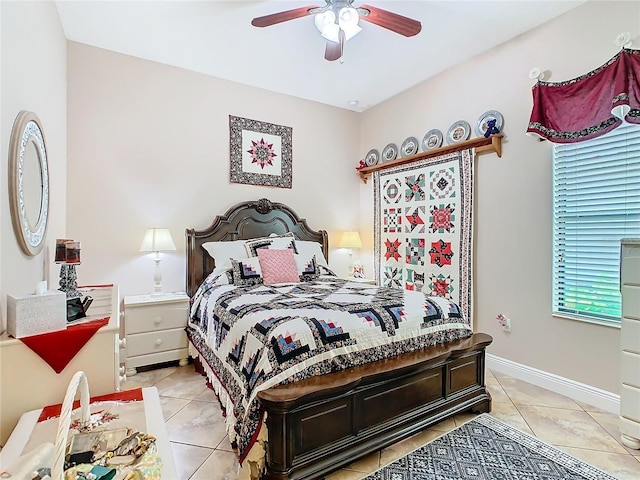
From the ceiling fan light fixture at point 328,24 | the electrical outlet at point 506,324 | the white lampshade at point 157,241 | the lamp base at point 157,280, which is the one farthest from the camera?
the lamp base at point 157,280

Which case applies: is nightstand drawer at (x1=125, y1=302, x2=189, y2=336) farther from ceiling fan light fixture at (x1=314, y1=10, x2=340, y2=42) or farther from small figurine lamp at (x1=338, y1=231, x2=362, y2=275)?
ceiling fan light fixture at (x1=314, y1=10, x2=340, y2=42)

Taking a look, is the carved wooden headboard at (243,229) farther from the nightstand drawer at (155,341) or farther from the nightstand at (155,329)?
the nightstand drawer at (155,341)

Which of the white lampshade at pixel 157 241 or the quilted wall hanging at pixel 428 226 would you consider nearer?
the white lampshade at pixel 157 241

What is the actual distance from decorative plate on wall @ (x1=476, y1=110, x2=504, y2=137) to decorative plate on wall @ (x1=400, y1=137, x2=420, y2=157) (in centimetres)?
76

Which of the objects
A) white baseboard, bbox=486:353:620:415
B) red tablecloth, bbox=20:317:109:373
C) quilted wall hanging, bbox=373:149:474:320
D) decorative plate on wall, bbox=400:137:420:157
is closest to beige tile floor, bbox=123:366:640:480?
white baseboard, bbox=486:353:620:415

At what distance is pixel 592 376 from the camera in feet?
8.11

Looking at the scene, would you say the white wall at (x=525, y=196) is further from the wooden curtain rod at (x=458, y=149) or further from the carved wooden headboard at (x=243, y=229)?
the carved wooden headboard at (x=243, y=229)

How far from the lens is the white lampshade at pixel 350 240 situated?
4359 mm

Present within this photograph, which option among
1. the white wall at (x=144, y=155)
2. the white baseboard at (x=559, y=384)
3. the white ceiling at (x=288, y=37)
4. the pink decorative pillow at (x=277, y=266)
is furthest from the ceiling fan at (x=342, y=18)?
the white baseboard at (x=559, y=384)

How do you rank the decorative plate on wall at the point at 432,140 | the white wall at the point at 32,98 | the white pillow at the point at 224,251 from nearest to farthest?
the white wall at the point at 32,98 → the white pillow at the point at 224,251 → the decorative plate on wall at the point at 432,140

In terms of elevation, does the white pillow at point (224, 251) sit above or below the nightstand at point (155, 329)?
above

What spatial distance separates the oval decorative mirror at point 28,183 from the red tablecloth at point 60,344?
58cm

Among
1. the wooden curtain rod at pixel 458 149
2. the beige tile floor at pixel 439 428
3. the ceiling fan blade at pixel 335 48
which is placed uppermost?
the ceiling fan blade at pixel 335 48

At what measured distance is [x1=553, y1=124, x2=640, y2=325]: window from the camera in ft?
7.65
